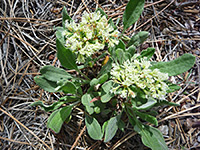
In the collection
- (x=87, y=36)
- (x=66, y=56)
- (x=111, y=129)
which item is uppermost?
(x=87, y=36)

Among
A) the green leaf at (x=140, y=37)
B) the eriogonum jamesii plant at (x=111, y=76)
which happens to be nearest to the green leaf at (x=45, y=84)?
the eriogonum jamesii plant at (x=111, y=76)

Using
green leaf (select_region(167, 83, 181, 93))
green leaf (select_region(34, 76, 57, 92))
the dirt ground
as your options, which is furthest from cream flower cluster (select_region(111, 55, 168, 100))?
green leaf (select_region(34, 76, 57, 92))

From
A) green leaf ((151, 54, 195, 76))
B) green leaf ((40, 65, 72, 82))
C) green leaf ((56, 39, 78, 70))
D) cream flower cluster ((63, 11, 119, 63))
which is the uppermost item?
cream flower cluster ((63, 11, 119, 63))

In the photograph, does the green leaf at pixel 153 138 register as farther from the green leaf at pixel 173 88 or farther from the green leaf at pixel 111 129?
the green leaf at pixel 173 88

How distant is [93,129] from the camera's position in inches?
79.8

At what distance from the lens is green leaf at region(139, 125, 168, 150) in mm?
1975

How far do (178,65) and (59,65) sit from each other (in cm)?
150

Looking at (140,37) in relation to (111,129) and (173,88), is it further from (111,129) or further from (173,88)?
(111,129)

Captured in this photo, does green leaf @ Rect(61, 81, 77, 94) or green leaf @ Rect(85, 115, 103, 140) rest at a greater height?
green leaf @ Rect(61, 81, 77, 94)

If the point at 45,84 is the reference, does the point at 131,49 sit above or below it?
above

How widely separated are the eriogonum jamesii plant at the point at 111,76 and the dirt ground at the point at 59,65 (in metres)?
0.30

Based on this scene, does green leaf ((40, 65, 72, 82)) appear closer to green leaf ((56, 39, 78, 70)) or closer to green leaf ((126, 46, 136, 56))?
green leaf ((56, 39, 78, 70))

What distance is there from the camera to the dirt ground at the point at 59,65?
231 centimetres

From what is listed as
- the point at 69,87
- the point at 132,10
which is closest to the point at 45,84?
the point at 69,87
